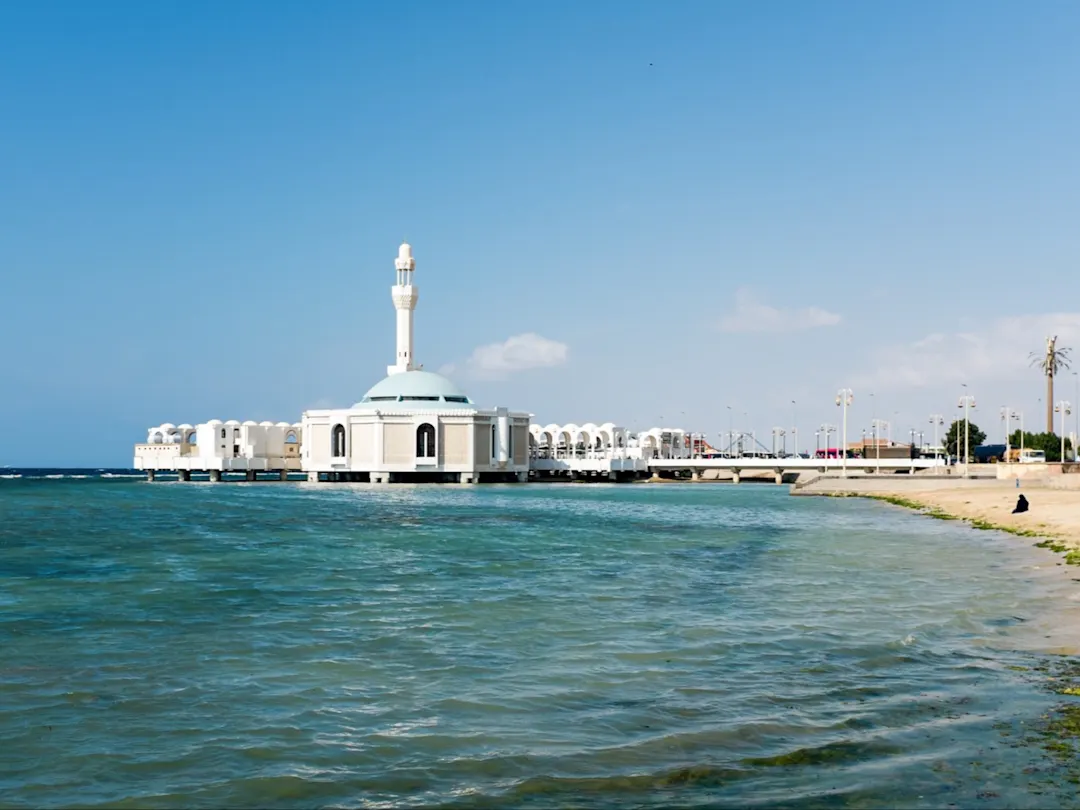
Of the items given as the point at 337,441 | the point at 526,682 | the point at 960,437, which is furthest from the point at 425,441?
the point at 526,682

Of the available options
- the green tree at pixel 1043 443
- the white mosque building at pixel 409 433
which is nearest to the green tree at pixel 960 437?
the green tree at pixel 1043 443

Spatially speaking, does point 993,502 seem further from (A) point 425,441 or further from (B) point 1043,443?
(B) point 1043,443

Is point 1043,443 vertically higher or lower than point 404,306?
lower

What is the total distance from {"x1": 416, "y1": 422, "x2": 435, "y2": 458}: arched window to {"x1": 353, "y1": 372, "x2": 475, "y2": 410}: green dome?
2.49 meters

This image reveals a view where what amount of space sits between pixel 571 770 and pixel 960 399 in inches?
3608

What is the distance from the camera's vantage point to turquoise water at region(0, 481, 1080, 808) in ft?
28.8

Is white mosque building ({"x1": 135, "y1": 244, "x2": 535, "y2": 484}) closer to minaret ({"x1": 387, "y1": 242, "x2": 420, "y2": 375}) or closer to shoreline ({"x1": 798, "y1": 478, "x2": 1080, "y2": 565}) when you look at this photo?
minaret ({"x1": 387, "y1": 242, "x2": 420, "y2": 375})

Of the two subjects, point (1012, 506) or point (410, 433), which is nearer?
point (1012, 506)

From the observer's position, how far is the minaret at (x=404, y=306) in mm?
132250

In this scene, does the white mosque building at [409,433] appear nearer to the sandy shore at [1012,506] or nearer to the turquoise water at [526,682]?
the sandy shore at [1012,506]

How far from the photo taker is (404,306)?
133750mm

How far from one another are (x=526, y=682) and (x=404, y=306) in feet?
404

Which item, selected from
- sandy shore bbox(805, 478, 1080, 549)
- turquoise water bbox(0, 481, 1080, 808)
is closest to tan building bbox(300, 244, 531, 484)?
sandy shore bbox(805, 478, 1080, 549)

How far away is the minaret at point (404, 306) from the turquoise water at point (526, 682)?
105151 mm
